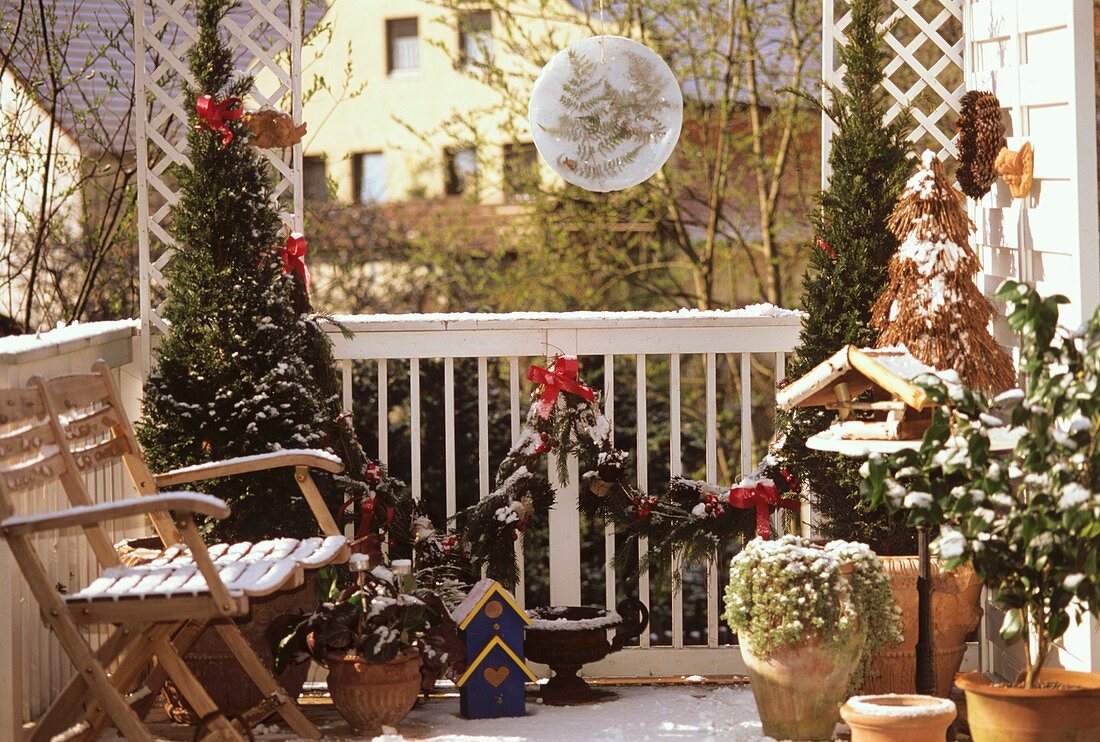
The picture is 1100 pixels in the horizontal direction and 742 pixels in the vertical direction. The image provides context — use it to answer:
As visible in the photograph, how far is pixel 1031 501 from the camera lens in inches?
114

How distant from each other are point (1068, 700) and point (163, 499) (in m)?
1.91

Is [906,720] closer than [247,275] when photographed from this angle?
Yes

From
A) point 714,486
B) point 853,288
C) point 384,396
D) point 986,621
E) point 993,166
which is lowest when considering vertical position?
point 986,621

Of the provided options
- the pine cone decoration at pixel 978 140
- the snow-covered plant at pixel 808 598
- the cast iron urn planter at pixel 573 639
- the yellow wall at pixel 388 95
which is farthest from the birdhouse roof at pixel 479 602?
the yellow wall at pixel 388 95

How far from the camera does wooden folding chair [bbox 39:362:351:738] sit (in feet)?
10.7

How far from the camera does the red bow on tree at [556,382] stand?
395 cm

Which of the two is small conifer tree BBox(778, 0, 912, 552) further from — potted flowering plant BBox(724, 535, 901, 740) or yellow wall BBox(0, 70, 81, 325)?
yellow wall BBox(0, 70, 81, 325)

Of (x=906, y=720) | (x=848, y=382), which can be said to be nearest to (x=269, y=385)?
(x=848, y=382)

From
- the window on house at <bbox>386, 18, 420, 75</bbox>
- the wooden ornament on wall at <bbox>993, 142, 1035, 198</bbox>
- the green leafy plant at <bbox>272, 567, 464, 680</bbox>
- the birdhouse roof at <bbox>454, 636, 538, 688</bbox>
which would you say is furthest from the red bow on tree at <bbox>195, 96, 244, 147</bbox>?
the window on house at <bbox>386, 18, 420, 75</bbox>

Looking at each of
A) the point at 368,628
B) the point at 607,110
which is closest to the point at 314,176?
the point at 607,110

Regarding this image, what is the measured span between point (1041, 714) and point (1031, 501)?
18.3 inches

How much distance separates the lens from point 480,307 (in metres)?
8.18

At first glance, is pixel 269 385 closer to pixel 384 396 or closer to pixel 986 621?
pixel 384 396

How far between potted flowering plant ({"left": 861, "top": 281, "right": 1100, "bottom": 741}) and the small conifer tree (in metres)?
0.73
